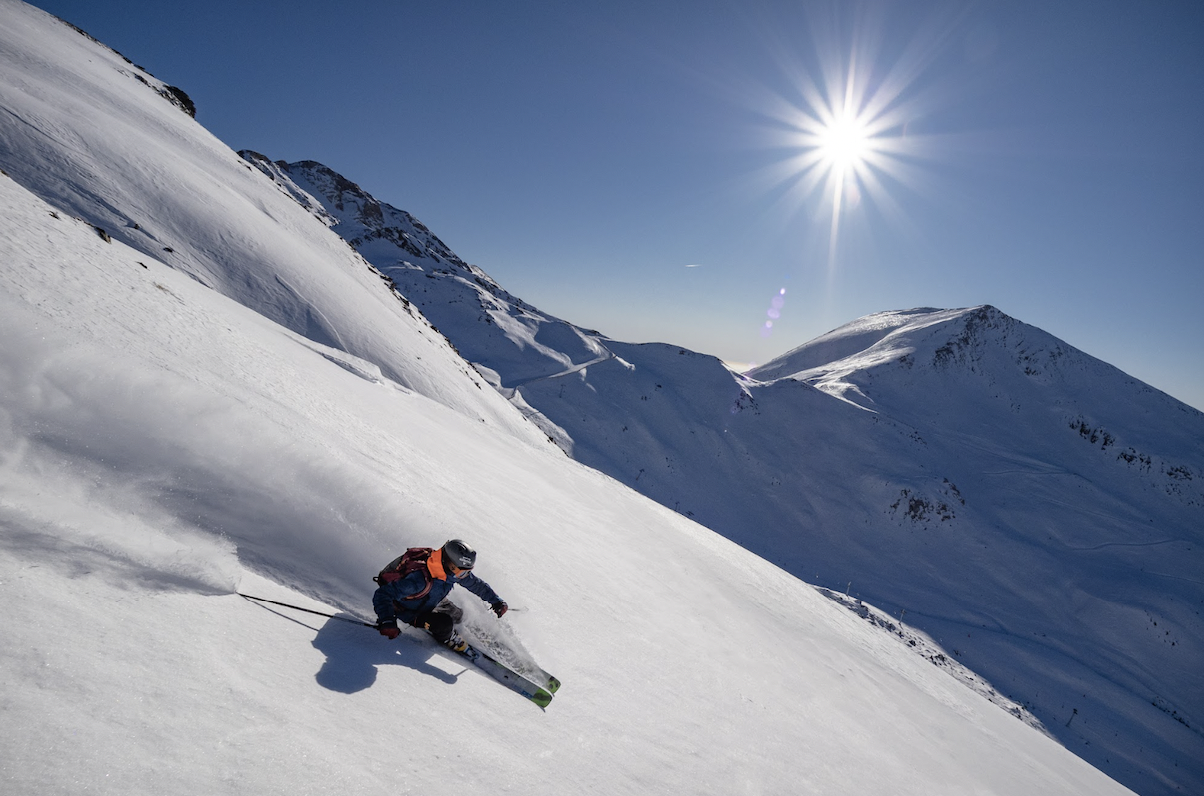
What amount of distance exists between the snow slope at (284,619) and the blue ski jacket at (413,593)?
29 cm

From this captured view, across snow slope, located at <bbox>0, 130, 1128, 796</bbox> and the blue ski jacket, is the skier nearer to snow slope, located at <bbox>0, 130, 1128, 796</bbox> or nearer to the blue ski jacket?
the blue ski jacket

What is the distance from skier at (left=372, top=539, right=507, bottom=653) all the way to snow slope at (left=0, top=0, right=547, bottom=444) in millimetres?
10724

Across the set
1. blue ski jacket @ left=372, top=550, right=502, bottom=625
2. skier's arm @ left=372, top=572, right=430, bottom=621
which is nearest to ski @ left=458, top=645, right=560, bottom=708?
blue ski jacket @ left=372, top=550, right=502, bottom=625

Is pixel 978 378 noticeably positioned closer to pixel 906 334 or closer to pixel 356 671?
pixel 906 334

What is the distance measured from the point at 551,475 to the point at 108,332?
28.2 ft

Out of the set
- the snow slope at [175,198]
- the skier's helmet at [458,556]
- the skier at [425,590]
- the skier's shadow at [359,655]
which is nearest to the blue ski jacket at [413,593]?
the skier at [425,590]

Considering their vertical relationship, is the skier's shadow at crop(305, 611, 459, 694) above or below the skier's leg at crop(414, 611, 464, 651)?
below

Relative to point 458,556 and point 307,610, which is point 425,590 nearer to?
point 458,556

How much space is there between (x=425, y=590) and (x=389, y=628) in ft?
1.32

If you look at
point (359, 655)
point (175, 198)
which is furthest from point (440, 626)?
point (175, 198)

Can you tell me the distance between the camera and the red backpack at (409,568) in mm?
4336

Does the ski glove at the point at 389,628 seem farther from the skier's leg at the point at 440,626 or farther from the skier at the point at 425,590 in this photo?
the skier's leg at the point at 440,626

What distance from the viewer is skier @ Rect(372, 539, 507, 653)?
4301mm

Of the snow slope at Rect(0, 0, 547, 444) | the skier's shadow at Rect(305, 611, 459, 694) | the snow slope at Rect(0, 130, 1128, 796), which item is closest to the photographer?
the snow slope at Rect(0, 130, 1128, 796)
